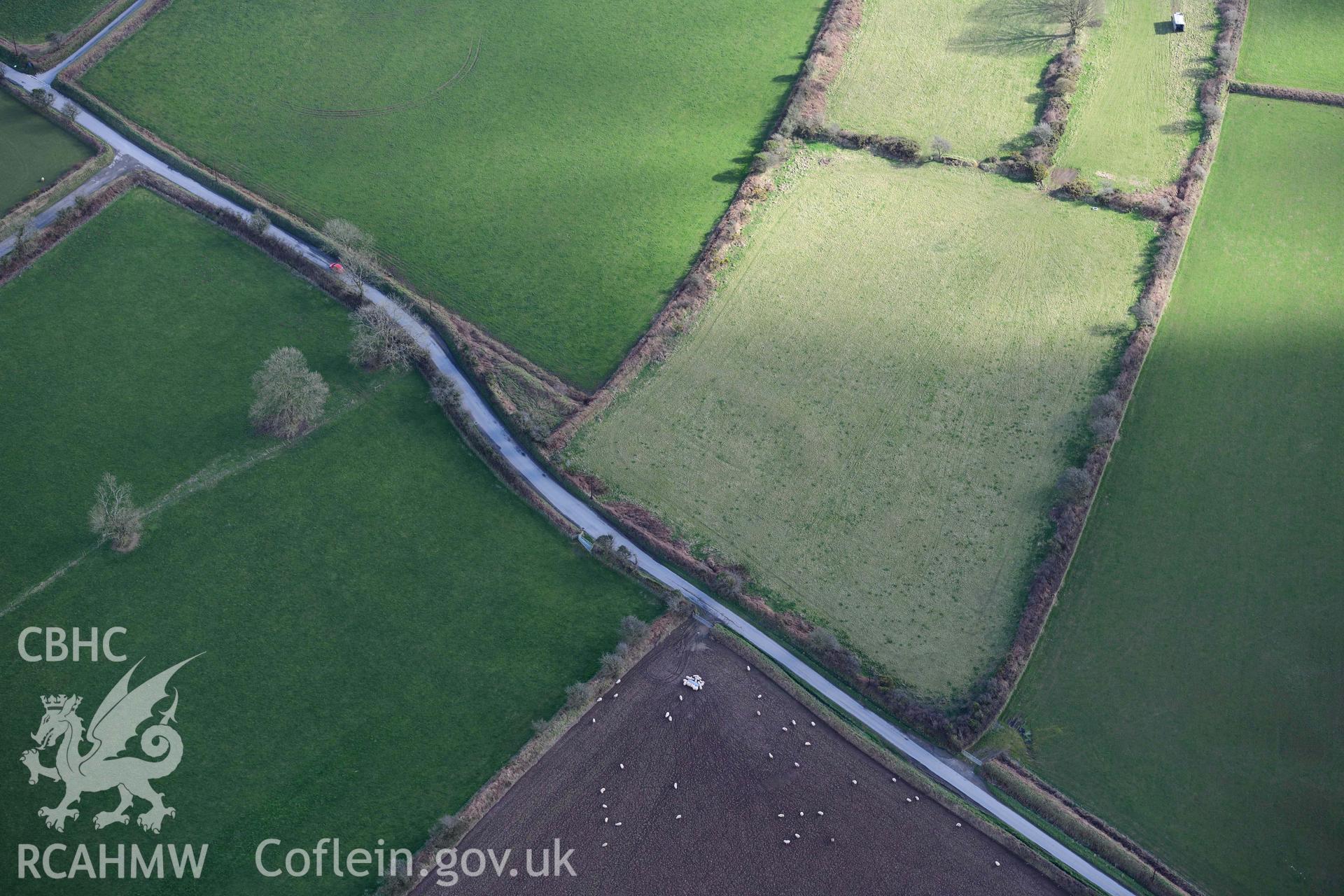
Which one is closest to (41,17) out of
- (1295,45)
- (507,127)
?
(507,127)

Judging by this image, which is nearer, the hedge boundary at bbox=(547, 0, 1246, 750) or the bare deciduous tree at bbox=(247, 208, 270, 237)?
the hedge boundary at bbox=(547, 0, 1246, 750)

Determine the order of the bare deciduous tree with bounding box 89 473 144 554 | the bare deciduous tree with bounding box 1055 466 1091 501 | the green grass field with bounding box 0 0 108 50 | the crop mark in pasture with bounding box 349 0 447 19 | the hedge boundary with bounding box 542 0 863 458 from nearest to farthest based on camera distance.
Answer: the bare deciduous tree with bounding box 89 473 144 554, the bare deciduous tree with bounding box 1055 466 1091 501, the hedge boundary with bounding box 542 0 863 458, the green grass field with bounding box 0 0 108 50, the crop mark in pasture with bounding box 349 0 447 19

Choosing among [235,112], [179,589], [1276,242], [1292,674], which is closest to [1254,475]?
[1292,674]

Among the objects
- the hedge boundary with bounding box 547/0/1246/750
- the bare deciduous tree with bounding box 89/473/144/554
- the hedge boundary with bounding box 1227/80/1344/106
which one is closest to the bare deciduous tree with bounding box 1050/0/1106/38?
the hedge boundary with bounding box 1227/80/1344/106

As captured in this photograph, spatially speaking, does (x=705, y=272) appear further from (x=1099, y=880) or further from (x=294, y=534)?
(x=1099, y=880)

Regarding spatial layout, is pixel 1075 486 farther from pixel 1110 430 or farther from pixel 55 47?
pixel 55 47

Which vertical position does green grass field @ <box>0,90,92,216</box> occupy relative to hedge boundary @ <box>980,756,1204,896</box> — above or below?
above

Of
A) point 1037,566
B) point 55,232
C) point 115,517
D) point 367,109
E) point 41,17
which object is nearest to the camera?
point 115,517

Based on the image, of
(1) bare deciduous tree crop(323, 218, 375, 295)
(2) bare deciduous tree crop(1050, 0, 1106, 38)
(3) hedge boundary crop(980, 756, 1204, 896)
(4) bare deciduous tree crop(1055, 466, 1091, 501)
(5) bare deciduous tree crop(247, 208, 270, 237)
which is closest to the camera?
(3) hedge boundary crop(980, 756, 1204, 896)

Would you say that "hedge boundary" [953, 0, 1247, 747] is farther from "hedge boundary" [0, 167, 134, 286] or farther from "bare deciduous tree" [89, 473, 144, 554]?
"hedge boundary" [0, 167, 134, 286]
